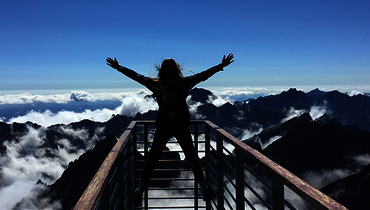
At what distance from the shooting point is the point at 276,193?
205 cm

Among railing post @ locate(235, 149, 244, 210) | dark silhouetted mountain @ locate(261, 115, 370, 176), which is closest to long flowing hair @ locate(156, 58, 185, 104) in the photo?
railing post @ locate(235, 149, 244, 210)

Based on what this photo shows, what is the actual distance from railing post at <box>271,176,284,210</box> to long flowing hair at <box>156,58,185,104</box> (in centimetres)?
162

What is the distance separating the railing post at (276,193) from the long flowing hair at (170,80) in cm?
162

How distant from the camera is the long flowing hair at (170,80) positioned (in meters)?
3.15

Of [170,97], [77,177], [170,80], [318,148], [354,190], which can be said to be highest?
[170,80]

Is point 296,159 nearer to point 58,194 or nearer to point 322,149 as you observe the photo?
point 322,149

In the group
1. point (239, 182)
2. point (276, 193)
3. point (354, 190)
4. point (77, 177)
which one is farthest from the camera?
point (77, 177)

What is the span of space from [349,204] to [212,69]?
359 feet

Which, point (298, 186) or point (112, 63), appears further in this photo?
point (112, 63)

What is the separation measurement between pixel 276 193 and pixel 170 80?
1860 mm

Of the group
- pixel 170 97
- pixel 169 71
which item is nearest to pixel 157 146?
pixel 170 97

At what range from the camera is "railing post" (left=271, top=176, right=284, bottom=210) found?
2.01 metres

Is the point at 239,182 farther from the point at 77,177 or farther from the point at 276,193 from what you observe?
the point at 77,177

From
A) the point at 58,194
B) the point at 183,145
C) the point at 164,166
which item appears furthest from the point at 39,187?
the point at 183,145
